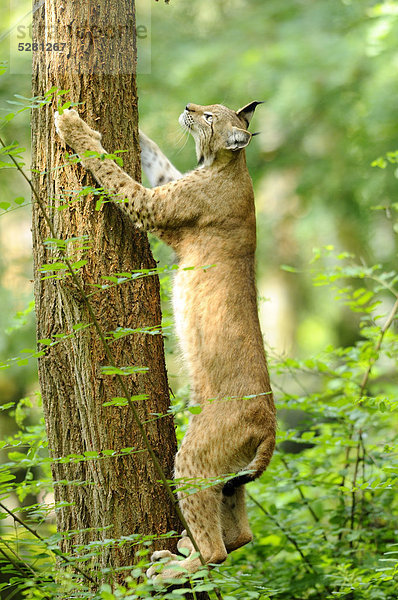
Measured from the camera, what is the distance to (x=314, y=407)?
4.53 meters

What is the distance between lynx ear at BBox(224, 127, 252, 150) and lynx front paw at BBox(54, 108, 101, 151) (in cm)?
117

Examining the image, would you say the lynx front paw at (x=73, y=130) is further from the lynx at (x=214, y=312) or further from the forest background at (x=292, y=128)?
the forest background at (x=292, y=128)

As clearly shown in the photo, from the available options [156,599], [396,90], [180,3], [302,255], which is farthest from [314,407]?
[302,255]

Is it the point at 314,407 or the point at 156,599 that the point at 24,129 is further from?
the point at 156,599

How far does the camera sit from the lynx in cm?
353

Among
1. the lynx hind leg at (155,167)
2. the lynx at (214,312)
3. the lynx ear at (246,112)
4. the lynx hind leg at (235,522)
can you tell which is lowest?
the lynx hind leg at (235,522)

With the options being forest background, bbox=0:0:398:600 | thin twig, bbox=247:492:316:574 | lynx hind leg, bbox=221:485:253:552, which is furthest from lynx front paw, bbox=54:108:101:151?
thin twig, bbox=247:492:316:574

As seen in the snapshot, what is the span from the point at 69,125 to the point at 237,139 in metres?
1.29

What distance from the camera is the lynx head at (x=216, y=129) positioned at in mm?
4352

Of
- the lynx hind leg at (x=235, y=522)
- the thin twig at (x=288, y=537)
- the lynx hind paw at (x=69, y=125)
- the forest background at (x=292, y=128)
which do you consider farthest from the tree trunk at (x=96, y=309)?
the forest background at (x=292, y=128)

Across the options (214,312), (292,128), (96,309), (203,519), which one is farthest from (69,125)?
(292,128)

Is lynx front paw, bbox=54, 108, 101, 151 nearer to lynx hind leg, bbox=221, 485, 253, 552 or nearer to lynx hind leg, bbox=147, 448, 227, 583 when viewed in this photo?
lynx hind leg, bbox=147, 448, 227, 583

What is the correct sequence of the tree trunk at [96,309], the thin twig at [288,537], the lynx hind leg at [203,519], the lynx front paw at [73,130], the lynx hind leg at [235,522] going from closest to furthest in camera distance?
the tree trunk at [96,309]
the lynx front paw at [73,130]
the lynx hind leg at [203,519]
the lynx hind leg at [235,522]
the thin twig at [288,537]

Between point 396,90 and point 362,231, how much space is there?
1.97 metres
